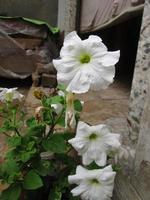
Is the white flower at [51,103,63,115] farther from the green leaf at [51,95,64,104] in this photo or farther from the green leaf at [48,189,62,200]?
the green leaf at [48,189,62,200]

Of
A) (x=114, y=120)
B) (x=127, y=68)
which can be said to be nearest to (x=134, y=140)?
(x=114, y=120)

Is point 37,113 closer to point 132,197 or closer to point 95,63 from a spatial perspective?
point 95,63

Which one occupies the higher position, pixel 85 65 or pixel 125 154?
pixel 85 65

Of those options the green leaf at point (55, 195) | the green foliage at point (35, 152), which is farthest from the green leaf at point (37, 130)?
the green leaf at point (55, 195)

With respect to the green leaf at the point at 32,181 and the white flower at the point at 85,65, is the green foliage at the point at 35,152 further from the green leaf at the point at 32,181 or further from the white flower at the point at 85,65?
the white flower at the point at 85,65

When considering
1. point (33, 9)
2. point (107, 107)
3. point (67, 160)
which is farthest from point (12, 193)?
point (33, 9)

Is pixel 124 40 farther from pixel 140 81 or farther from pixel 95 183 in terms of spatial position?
pixel 95 183

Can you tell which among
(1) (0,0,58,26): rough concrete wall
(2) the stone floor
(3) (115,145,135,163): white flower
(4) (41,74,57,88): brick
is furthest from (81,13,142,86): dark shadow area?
(3) (115,145,135,163): white flower

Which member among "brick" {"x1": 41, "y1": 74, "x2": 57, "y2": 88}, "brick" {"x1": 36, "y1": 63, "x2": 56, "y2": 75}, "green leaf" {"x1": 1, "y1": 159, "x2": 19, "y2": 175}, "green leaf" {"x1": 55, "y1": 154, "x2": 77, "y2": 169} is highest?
"green leaf" {"x1": 1, "y1": 159, "x2": 19, "y2": 175}
